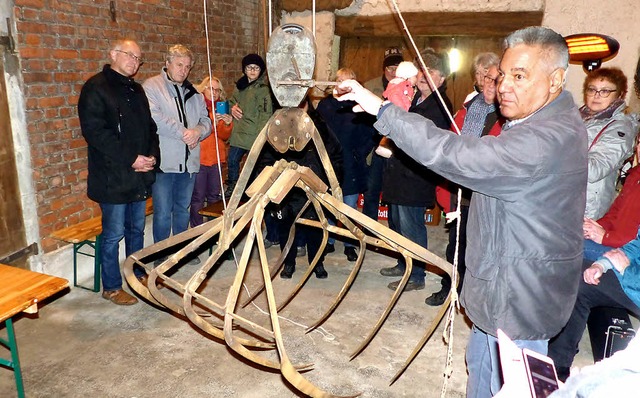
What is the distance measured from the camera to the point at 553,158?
1.50 metres

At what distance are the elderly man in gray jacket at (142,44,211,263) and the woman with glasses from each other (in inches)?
103

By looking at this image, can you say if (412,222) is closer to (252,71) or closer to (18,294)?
(252,71)

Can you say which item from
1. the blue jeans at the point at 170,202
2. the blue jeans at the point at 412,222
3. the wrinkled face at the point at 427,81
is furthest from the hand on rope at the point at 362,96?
the blue jeans at the point at 170,202

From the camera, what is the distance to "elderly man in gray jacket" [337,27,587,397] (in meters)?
1.46

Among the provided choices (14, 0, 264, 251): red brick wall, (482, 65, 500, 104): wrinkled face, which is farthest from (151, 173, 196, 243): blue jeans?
(482, 65, 500, 104): wrinkled face

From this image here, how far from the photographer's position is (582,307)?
2.62 m

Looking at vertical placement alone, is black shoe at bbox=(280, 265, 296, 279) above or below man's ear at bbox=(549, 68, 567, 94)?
below

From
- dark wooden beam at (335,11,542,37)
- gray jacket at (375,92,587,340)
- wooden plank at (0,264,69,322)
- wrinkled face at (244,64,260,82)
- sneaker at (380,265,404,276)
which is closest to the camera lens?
gray jacket at (375,92,587,340)

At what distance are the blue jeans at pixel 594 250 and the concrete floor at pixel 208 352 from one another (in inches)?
26.0

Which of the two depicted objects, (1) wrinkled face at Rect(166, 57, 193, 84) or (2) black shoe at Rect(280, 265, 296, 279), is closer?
(1) wrinkled face at Rect(166, 57, 193, 84)

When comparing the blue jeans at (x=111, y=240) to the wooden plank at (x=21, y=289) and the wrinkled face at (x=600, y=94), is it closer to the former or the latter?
the wooden plank at (x=21, y=289)

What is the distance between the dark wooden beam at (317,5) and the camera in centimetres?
556

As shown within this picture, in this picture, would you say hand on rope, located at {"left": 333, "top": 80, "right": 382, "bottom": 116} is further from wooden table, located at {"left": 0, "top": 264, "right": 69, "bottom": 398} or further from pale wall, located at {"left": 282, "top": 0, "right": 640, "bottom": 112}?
pale wall, located at {"left": 282, "top": 0, "right": 640, "bottom": 112}

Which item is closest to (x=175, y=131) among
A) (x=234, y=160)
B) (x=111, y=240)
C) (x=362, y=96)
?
(x=111, y=240)
